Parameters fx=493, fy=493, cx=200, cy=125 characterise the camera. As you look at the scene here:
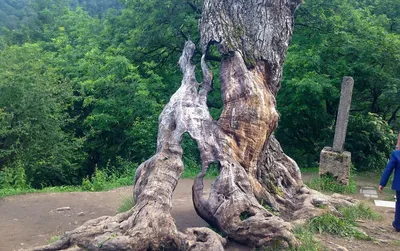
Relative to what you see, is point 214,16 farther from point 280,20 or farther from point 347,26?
point 347,26

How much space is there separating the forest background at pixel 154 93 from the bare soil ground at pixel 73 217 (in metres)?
2.25

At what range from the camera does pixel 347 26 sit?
51.1 feet

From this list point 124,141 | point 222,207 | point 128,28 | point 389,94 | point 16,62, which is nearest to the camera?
point 222,207

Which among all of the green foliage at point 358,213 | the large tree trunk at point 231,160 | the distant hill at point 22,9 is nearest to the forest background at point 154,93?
the large tree trunk at point 231,160

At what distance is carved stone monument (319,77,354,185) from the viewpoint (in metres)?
10.8

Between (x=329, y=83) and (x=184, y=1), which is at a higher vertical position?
(x=184, y=1)

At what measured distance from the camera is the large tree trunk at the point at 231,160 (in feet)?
18.2

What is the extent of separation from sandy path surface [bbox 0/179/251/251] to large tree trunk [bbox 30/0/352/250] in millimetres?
562

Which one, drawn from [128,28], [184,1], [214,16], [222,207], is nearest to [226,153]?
[222,207]

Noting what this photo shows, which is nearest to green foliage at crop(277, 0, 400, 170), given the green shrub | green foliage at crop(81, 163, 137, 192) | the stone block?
the stone block

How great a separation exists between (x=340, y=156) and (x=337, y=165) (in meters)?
0.21

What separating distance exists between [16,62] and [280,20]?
10.2 metres

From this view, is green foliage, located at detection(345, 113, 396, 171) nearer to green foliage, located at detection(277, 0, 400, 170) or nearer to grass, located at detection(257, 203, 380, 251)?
green foliage, located at detection(277, 0, 400, 170)

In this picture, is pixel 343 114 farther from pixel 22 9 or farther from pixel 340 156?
pixel 22 9
